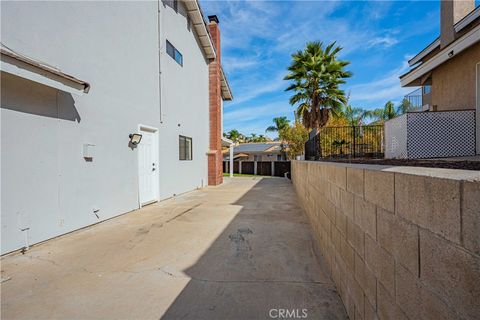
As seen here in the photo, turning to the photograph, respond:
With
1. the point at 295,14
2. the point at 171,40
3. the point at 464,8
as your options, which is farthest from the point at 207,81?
the point at 464,8

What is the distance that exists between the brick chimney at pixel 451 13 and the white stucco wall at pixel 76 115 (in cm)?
918

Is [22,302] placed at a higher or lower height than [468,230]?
lower

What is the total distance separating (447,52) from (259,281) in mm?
7660

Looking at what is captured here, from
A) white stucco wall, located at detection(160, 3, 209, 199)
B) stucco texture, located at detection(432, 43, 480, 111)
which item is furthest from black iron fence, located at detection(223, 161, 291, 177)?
stucco texture, located at detection(432, 43, 480, 111)

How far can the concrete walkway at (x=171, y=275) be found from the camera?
2539 millimetres

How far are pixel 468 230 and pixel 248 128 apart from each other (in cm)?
5727

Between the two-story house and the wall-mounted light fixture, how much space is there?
0.03 meters

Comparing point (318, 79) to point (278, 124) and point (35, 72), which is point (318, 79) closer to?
point (35, 72)

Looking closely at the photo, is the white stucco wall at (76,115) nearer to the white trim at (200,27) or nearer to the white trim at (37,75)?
the white trim at (37,75)

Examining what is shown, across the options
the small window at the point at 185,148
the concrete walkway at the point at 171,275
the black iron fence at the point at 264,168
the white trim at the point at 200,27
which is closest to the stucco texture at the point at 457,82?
the concrete walkway at the point at 171,275

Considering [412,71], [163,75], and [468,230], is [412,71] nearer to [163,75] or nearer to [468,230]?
[163,75]

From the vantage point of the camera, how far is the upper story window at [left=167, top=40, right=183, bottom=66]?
9617 millimetres

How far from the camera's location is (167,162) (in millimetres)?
9273

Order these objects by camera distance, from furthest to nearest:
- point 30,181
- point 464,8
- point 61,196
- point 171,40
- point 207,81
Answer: point 207,81, point 171,40, point 464,8, point 61,196, point 30,181
